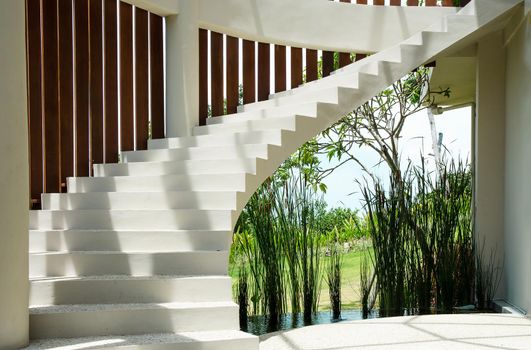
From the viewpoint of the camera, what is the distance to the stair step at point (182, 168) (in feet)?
15.8

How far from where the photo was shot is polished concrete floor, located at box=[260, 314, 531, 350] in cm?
385

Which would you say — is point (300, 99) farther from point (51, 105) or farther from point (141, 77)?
point (51, 105)

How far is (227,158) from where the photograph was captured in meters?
5.10

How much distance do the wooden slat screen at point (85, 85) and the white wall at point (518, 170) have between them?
2947mm

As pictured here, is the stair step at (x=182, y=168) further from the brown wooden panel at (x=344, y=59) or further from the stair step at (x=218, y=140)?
the brown wooden panel at (x=344, y=59)

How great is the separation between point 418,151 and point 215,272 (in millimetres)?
2442

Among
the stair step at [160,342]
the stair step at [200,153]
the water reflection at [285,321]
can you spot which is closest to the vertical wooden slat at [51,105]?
the stair step at [200,153]

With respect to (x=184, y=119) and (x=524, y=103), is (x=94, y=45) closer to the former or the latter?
(x=184, y=119)

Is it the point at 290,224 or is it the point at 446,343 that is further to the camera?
the point at 290,224

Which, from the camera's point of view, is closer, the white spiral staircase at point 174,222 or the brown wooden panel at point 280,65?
the white spiral staircase at point 174,222

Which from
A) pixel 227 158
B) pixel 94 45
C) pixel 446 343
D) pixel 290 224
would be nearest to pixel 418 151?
pixel 290 224

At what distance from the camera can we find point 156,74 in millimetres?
6168

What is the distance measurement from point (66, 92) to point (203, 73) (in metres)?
1.40

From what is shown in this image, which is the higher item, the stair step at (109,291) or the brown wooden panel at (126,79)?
the brown wooden panel at (126,79)
